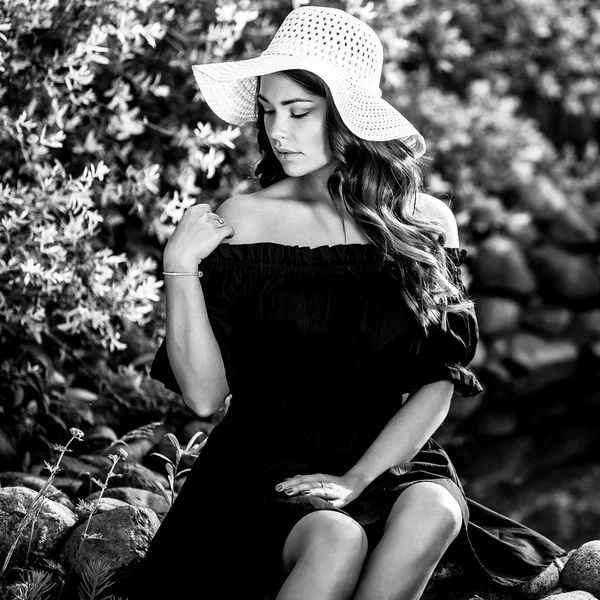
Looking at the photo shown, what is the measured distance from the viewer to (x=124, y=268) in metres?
4.30

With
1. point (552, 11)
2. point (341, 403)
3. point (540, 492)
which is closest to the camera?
point (341, 403)

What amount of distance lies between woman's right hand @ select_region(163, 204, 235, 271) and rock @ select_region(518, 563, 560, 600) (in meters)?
1.21

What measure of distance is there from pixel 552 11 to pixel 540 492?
14.3 ft

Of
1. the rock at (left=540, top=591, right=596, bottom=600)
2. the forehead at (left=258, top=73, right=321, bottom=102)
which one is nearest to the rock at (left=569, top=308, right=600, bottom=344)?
the rock at (left=540, top=591, right=596, bottom=600)

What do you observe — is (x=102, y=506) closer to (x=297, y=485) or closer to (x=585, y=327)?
(x=297, y=485)

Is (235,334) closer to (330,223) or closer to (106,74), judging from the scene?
(330,223)

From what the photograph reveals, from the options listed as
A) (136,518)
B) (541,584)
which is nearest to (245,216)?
(136,518)

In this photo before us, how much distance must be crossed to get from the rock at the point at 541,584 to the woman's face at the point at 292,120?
1247 mm

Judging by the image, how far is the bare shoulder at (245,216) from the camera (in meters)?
2.84

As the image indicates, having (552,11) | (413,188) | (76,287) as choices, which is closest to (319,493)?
(413,188)

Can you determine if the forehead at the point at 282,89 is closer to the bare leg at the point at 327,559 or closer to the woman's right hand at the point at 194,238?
the woman's right hand at the point at 194,238

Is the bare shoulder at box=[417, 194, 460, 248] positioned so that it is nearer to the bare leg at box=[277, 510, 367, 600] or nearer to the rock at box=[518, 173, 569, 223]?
the bare leg at box=[277, 510, 367, 600]

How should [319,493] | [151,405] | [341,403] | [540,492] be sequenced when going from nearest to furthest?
[319,493]
[341,403]
[151,405]
[540,492]

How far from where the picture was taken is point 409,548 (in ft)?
7.72
